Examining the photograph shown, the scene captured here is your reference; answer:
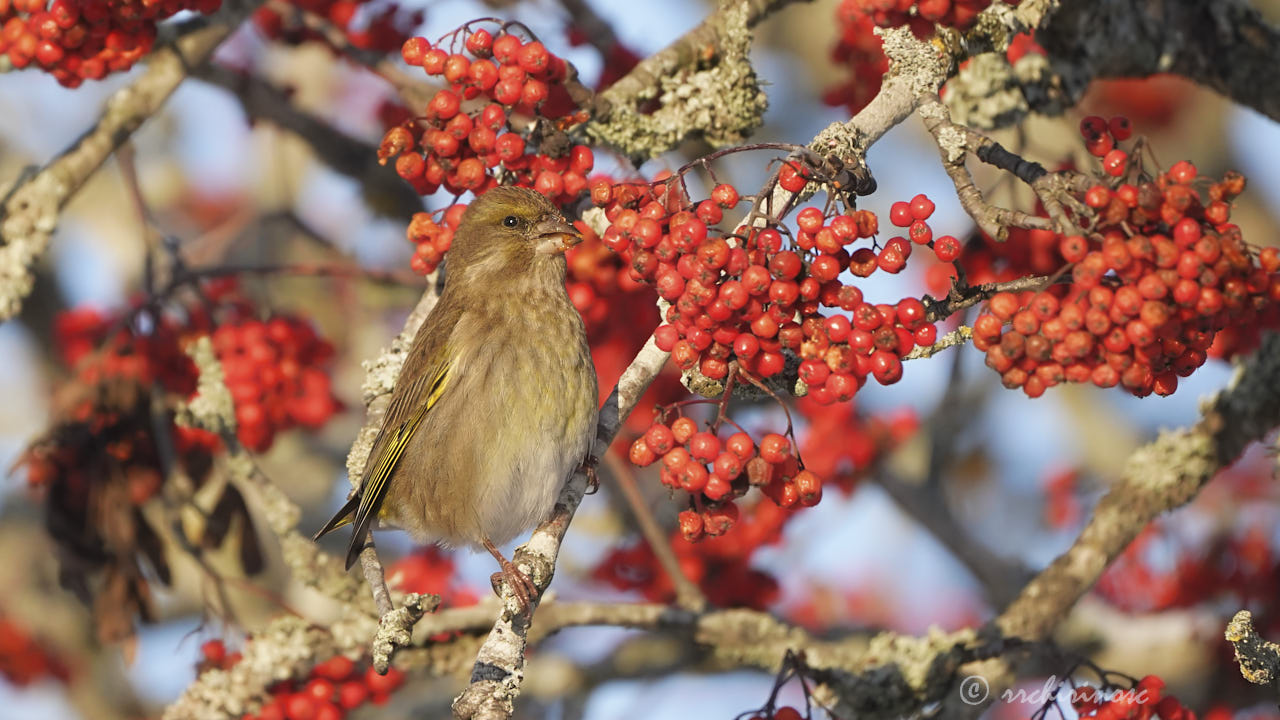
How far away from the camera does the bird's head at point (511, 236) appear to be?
12.4ft

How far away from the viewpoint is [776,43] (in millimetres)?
6426

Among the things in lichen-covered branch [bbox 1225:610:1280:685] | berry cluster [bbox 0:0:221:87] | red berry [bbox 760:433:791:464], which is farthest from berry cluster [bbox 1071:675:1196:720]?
berry cluster [bbox 0:0:221:87]

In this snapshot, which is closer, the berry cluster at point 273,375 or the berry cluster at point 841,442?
the berry cluster at point 273,375

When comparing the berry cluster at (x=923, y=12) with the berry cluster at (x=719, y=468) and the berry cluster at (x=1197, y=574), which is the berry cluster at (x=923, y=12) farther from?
the berry cluster at (x=1197, y=574)

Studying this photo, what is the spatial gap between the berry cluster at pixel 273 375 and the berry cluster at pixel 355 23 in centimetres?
116

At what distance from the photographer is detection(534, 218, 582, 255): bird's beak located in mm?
3770

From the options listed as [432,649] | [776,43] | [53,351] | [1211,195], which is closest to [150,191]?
[53,351]

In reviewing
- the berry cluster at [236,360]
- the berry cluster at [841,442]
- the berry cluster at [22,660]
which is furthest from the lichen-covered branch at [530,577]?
the berry cluster at [22,660]

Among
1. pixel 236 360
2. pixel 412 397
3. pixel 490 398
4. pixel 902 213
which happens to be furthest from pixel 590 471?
pixel 236 360

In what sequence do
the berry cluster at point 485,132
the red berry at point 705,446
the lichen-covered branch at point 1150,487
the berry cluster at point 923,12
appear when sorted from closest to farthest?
the red berry at point 705,446 → the berry cluster at point 923,12 → the berry cluster at point 485,132 → the lichen-covered branch at point 1150,487

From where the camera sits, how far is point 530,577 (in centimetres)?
284

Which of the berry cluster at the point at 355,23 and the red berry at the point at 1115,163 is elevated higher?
the berry cluster at the point at 355,23

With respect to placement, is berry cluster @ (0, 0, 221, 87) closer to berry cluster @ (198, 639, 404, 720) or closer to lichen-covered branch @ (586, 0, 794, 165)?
lichen-covered branch @ (586, 0, 794, 165)

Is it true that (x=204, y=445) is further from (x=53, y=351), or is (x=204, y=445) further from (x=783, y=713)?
(x=783, y=713)
